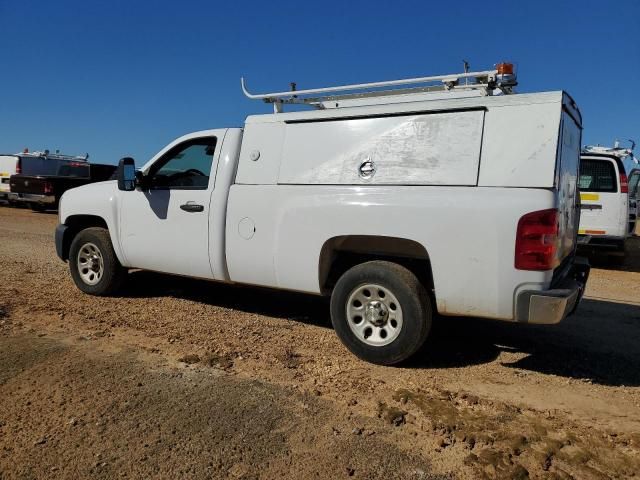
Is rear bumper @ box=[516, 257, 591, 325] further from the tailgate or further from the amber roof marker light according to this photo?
the amber roof marker light

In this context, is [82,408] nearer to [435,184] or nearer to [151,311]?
[151,311]

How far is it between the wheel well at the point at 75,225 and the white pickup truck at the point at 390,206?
0.99 meters

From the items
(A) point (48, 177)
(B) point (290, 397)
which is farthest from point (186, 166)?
(A) point (48, 177)

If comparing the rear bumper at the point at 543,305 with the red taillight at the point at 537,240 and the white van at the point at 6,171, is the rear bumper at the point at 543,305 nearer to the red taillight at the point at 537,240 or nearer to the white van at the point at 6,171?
the red taillight at the point at 537,240

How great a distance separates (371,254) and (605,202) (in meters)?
7.50

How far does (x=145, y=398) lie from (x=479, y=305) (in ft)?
8.01

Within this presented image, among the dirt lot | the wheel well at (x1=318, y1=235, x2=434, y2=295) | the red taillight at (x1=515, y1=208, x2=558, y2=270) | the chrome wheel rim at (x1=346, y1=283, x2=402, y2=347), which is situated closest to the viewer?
the dirt lot

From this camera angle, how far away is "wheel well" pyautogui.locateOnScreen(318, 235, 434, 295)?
4539 millimetres

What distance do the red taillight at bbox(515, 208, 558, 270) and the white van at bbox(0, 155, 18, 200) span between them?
783 inches

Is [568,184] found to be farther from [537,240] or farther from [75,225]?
[75,225]

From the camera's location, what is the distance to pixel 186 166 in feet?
19.2

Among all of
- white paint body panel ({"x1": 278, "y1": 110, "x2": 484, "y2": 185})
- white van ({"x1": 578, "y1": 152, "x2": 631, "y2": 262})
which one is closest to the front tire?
white paint body panel ({"x1": 278, "y1": 110, "x2": 484, "y2": 185})

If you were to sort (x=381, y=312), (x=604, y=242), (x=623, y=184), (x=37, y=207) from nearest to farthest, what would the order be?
(x=381, y=312)
(x=623, y=184)
(x=604, y=242)
(x=37, y=207)

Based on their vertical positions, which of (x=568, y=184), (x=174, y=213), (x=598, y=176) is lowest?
(x=174, y=213)
